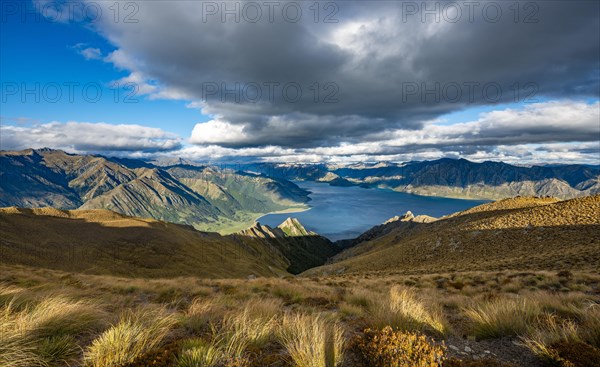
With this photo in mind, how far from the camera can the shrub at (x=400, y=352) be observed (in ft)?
13.3

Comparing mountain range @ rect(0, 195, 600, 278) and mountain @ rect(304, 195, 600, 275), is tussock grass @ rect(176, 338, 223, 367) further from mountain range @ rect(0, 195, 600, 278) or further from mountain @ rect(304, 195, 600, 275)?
mountain @ rect(304, 195, 600, 275)

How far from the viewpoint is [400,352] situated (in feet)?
13.8

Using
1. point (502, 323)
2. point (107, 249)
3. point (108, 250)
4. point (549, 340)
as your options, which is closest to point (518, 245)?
point (502, 323)

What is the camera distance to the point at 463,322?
7.67 metres

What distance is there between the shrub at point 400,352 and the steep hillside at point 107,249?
59.8 m

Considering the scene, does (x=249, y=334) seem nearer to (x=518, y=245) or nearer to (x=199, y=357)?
(x=199, y=357)

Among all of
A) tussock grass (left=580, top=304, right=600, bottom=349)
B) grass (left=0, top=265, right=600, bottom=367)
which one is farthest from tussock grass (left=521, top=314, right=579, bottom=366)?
tussock grass (left=580, top=304, right=600, bottom=349)

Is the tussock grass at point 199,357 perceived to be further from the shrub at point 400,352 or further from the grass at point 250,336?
the shrub at point 400,352

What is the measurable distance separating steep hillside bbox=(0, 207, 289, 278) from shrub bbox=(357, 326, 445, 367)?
59.8 meters

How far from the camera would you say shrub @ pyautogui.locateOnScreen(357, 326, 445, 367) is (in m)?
4.05

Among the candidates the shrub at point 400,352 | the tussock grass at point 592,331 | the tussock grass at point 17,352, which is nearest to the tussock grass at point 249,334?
the shrub at point 400,352

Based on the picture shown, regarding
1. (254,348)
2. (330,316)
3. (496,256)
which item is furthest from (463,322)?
(496,256)

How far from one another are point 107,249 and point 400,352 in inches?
3318

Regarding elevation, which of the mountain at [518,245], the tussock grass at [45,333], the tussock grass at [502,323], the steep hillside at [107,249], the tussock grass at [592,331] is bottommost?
the steep hillside at [107,249]
